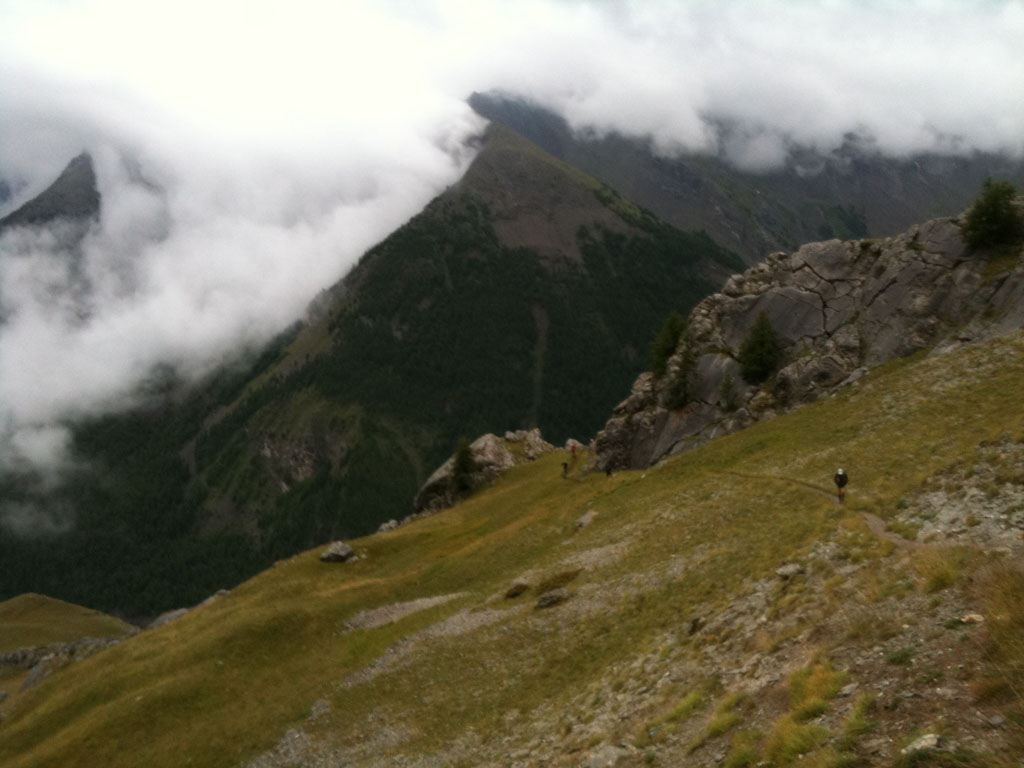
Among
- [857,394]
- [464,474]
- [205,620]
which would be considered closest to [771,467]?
[857,394]

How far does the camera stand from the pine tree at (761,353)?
7119 cm

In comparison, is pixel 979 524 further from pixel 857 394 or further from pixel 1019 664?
pixel 857 394

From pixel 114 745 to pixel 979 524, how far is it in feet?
181

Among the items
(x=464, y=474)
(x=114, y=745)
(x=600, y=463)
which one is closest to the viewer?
(x=114, y=745)

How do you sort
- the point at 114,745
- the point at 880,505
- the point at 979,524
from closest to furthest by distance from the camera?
the point at 979,524
the point at 880,505
the point at 114,745

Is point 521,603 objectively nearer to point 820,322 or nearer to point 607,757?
point 607,757

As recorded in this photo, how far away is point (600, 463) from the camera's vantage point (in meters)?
84.7

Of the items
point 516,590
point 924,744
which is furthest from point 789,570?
point 516,590

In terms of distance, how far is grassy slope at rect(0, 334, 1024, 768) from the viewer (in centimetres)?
3195

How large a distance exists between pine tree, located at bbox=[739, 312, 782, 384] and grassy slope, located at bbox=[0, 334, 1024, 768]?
11642mm

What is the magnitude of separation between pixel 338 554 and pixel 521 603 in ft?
121

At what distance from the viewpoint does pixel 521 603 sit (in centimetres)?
4431

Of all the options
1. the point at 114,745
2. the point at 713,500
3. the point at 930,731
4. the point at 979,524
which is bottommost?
the point at 114,745

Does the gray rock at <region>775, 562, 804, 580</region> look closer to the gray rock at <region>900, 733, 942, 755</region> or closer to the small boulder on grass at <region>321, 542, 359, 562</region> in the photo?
the gray rock at <region>900, 733, 942, 755</region>
